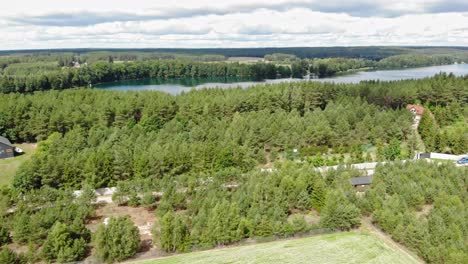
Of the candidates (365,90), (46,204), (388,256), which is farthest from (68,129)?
(365,90)

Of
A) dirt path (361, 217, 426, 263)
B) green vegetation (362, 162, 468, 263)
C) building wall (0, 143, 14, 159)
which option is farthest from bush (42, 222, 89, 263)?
building wall (0, 143, 14, 159)

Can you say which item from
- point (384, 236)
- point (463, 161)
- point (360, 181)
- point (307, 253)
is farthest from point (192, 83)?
point (307, 253)

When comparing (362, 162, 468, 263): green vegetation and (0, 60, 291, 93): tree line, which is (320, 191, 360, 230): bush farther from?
(0, 60, 291, 93): tree line

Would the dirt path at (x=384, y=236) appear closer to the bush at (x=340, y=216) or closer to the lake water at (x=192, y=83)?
the bush at (x=340, y=216)

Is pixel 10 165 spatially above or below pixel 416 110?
below

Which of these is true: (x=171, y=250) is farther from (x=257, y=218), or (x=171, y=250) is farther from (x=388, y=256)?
(x=388, y=256)

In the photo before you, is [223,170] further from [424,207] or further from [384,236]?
[424,207]

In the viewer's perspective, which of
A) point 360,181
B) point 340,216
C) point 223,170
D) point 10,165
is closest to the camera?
point 340,216
